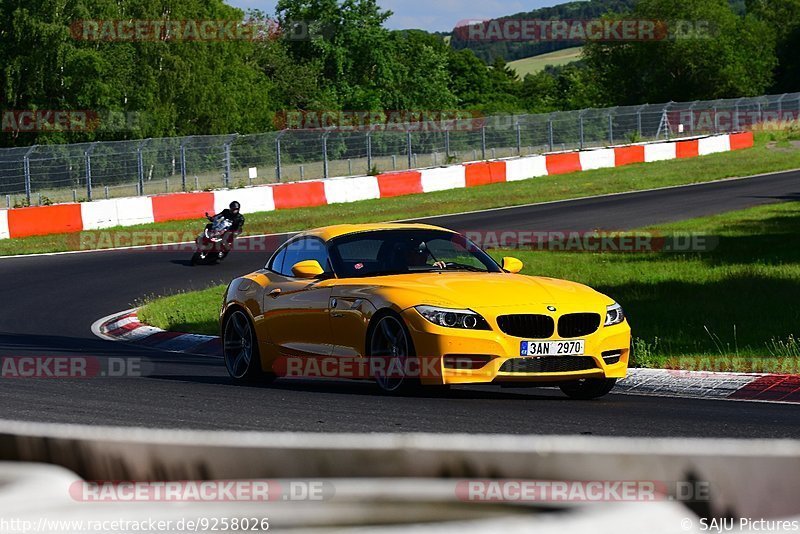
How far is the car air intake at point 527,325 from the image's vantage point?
9.27m

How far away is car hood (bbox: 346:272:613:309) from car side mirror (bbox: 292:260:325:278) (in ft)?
1.68

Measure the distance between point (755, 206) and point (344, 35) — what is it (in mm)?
Answer: 81124

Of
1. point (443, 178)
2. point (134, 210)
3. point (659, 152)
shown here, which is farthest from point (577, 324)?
point (659, 152)

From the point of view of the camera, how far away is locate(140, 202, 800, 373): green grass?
38.8ft

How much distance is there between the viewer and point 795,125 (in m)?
58.8

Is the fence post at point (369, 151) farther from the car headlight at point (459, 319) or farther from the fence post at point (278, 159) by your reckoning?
the car headlight at point (459, 319)

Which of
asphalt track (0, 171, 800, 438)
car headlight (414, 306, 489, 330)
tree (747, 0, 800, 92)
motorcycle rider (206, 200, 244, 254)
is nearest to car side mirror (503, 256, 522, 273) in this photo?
asphalt track (0, 171, 800, 438)

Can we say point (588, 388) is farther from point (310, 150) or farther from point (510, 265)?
point (310, 150)

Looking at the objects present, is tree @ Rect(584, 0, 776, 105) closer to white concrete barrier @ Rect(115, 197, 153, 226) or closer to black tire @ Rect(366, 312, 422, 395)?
white concrete barrier @ Rect(115, 197, 153, 226)

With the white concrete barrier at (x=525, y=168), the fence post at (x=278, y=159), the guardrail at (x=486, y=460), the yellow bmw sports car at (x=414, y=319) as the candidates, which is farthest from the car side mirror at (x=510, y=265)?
the white concrete barrier at (x=525, y=168)

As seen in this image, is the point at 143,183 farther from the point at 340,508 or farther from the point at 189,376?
the point at 340,508

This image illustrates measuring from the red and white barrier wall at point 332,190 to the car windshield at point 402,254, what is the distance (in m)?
21.7

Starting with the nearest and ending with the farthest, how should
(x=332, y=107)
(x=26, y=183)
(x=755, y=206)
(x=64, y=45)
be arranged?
1. (x=755, y=206)
2. (x=26, y=183)
3. (x=64, y=45)
4. (x=332, y=107)

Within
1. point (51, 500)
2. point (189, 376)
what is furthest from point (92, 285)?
point (51, 500)
